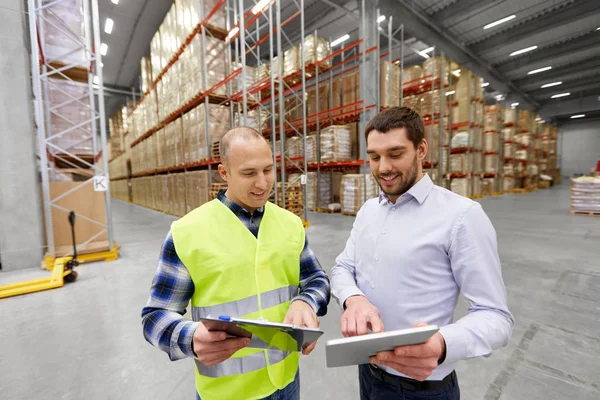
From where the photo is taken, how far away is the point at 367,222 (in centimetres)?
129

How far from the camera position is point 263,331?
778 millimetres

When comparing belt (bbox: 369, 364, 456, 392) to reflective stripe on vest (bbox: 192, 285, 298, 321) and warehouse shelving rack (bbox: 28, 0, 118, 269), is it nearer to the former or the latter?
reflective stripe on vest (bbox: 192, 285, 298, 321)

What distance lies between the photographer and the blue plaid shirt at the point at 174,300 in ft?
2.97

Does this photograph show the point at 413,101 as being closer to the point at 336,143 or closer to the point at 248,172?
the point at 336,143

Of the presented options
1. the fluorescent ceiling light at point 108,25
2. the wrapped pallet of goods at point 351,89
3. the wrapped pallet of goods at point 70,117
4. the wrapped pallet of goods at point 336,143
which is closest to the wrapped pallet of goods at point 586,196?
the wrapped pallet of goods at point 336,143

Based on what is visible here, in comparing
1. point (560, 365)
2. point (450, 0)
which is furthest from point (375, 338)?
point (450, 0)

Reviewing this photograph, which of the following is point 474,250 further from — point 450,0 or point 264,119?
point 450,0

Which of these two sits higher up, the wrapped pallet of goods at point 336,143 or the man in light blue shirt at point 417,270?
the wrapped pallet of goods at point 336,143

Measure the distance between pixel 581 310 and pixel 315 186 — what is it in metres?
8.05

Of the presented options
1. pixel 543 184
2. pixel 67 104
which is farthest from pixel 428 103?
pixel 543 184

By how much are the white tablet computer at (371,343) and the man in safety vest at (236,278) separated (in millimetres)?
308

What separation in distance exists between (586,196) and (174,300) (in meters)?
11.4

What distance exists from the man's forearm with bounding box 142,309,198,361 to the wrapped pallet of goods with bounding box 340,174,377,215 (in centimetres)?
755

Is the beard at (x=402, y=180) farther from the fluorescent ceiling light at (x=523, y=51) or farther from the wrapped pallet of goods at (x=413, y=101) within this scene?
the fluorescent ceiling light at (x=523, y=51)
